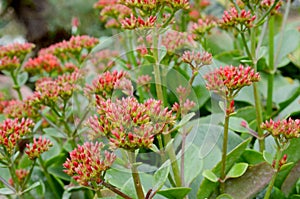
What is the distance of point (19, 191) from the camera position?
2.42ft

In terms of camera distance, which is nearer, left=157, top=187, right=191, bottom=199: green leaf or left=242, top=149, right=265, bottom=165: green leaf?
left=157, top=187, right=191, bottom=199: green leaf

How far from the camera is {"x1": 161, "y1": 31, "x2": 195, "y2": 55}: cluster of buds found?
0.72 meters

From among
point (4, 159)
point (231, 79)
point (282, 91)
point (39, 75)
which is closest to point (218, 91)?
point (231, 79)

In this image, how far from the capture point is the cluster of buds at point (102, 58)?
2.78 feet

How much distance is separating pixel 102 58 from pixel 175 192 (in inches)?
14.6

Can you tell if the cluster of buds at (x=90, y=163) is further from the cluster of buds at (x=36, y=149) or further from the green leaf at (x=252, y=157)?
the green leaf at (x=252, y=157)

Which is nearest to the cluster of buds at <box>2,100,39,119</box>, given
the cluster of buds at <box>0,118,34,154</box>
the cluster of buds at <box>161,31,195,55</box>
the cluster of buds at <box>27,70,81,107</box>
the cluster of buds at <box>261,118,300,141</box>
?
the cluster of buds at <box>27,70,81,107</box>

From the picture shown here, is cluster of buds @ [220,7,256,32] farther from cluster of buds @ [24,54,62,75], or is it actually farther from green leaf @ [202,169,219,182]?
cluster of buds @ [24,54,62,75]

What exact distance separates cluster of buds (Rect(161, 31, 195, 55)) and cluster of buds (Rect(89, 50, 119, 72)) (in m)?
0.15

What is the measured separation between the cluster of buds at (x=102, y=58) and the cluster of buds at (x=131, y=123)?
12.5 inches

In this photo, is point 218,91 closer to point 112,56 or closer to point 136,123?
point 136,123

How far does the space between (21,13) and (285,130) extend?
4295 mm

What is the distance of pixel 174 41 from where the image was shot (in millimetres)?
726

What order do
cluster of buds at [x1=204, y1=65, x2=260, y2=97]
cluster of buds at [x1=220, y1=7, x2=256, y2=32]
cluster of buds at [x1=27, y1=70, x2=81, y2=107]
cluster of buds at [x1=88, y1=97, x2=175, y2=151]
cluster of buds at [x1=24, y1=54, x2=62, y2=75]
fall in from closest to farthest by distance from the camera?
cluster of buds at [x1=88, y1=97, x2=175, y2=151] → cluster of buds at [x1=204, y1=65, x2=260, y2=97] → cluster of buds at [x1=220, y1=7, x2=256, y2=32] → cluster of buds at [x1=27, y1=70, x2=81, y2=107] → cluster of buds at [x1=24, y1=54, x2=62, y2=75]
